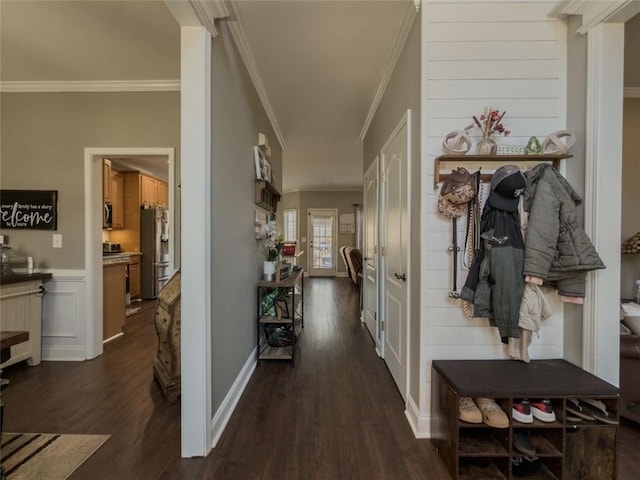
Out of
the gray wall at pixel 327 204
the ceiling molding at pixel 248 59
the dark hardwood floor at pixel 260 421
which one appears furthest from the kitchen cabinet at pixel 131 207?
the gray wall at pixel 327 204

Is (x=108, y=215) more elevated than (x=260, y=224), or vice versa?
(x=108, y=215)

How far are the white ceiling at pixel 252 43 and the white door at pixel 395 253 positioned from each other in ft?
2.41

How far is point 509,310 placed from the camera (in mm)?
1490

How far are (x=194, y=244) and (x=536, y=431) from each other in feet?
6.82

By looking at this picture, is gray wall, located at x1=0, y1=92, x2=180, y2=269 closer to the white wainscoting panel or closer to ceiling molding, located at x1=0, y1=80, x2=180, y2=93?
ceiling molding, located at x1=0, y1=80, x2=180, y2=93

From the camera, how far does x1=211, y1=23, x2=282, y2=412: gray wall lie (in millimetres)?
1761

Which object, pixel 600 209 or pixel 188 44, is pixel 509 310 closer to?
pixel 600 209

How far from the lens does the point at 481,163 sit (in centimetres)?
167

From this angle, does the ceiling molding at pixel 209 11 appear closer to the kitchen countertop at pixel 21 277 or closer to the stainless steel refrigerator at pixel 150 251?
the kitchen countertop at pixel 21 277

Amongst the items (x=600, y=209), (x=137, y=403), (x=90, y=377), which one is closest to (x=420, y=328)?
(x=600, y=209)

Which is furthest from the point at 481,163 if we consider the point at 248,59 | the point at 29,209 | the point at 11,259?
the point at 11,259

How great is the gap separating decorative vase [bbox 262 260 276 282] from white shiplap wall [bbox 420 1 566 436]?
1.61m

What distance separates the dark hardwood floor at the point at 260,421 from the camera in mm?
1473

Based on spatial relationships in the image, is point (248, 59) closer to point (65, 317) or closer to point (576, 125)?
point (576, 125)
